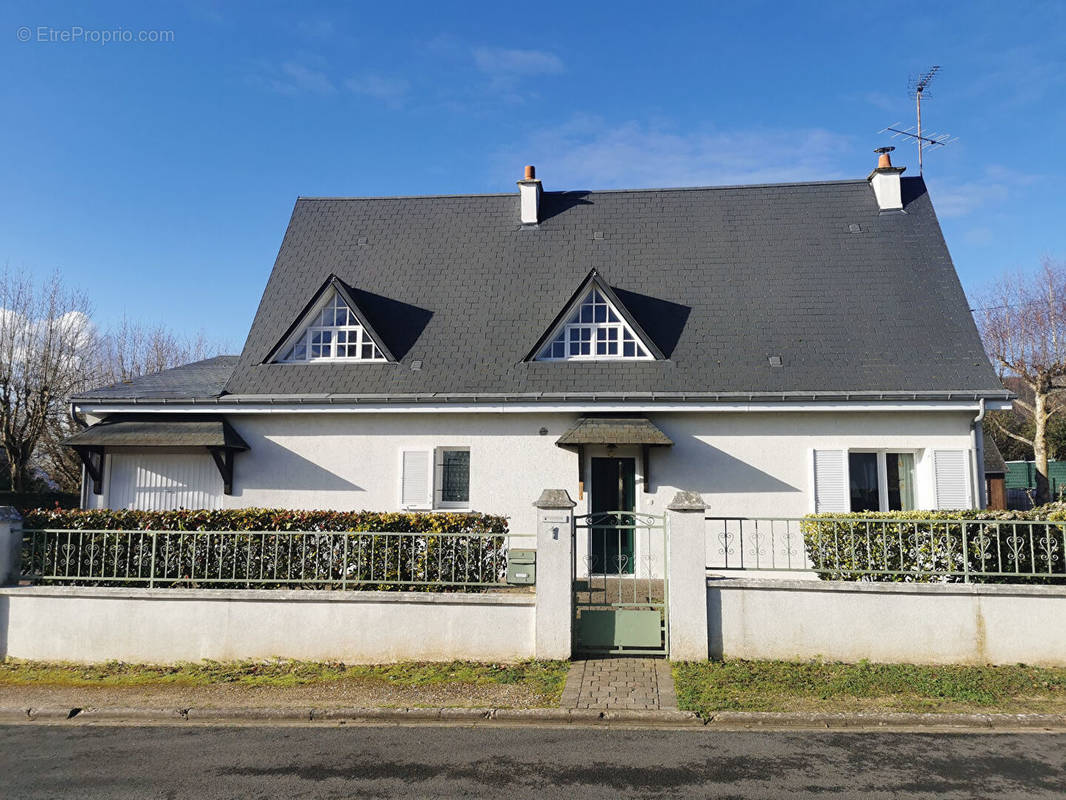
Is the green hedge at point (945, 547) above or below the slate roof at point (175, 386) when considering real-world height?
below

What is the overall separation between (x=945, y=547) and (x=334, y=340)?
1078 centimetres

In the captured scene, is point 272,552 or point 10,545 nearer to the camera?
point 272,552

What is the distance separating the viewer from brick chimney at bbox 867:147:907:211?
15969mm

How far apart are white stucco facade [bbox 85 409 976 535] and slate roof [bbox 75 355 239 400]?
84cm

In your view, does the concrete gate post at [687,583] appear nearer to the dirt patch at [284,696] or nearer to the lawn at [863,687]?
the lawn at [863,687]

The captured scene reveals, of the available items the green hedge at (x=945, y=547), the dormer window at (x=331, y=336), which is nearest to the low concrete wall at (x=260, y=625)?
the green hedge at (x=945, y=547)

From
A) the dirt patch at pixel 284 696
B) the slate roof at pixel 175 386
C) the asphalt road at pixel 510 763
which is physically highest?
the slate roof at pixel 175 386

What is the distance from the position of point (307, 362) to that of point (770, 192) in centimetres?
1095

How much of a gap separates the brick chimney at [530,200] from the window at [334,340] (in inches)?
191

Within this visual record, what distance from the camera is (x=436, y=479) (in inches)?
515

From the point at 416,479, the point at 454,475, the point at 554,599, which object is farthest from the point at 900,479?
the point at 416,479

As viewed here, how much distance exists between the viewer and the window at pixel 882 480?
12.6m

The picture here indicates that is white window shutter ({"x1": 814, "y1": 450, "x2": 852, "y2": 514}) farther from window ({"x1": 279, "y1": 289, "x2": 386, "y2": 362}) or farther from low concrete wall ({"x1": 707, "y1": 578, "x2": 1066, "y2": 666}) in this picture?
window ({"x1": 279, "y1": 289, "x2": 386, "y2": 362})

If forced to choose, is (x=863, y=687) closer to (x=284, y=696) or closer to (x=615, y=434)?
(x=615, y=434)
